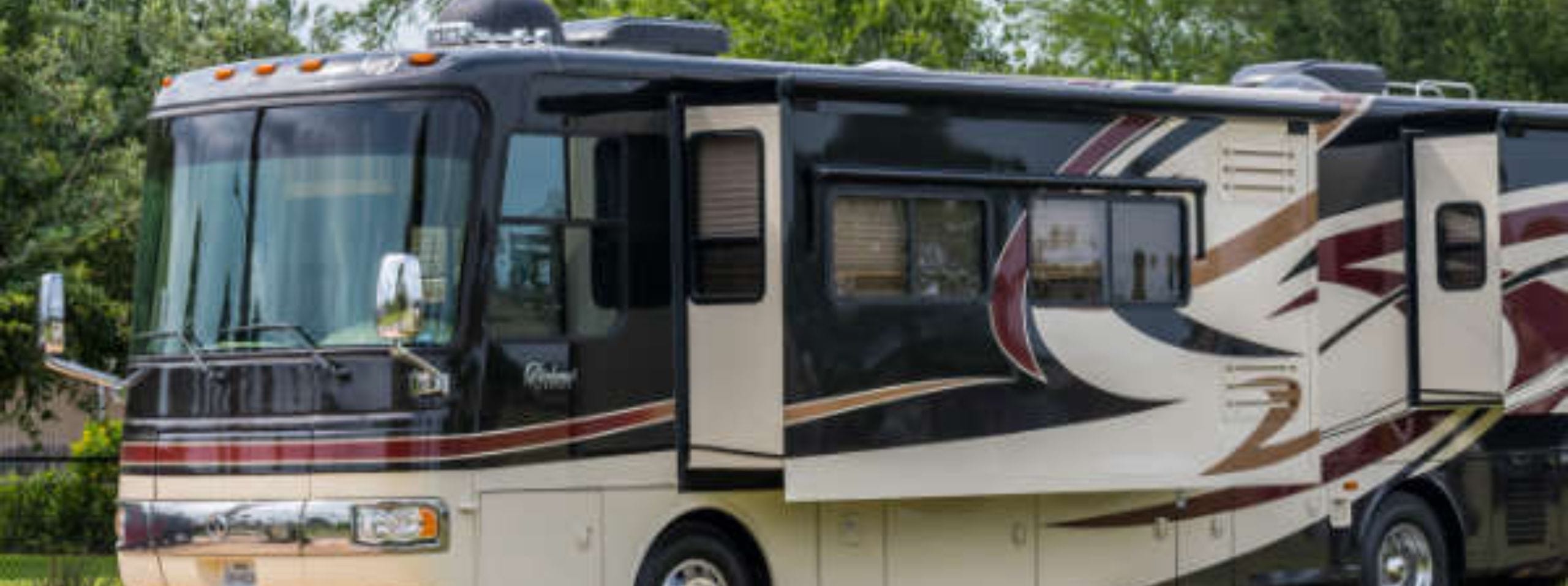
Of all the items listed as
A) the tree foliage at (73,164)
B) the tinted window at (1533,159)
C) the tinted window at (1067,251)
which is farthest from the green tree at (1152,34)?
the tinted window at (1067,251)

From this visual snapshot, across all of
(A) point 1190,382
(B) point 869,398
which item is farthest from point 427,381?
(A) point 1190,382

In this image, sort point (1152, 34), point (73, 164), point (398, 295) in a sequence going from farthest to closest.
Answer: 1. point (1152, 34)
2. point (73, 164)
3. point (398, 295)

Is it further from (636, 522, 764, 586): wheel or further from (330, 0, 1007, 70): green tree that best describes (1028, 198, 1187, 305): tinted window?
(330, 0, 1007, 70): green tree

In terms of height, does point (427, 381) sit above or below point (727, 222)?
below

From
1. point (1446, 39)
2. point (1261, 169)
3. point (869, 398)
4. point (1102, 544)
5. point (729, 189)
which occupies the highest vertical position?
point (1446, 39)

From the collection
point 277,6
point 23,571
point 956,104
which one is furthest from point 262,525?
point 277,6

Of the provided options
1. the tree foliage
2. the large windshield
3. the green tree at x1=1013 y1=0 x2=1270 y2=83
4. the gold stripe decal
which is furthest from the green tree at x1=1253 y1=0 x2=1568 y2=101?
the large windshield

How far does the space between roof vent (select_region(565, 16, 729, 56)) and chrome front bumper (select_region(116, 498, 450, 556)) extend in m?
3.00

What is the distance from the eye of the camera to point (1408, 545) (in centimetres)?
1677

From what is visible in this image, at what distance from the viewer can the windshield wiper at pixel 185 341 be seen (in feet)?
42.2

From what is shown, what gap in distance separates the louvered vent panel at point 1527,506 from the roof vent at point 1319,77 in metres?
2.55

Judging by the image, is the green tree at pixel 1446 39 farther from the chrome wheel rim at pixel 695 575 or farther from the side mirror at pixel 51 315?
the side mirror at pixel 51 315

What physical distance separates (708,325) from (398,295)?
196cm

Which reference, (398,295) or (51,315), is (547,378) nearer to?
(398,295)
